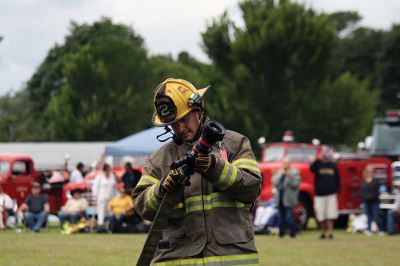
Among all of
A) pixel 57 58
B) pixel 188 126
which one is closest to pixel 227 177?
pixel 188 126

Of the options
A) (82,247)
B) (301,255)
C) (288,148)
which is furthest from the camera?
(288,148)

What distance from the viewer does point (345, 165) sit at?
2684cm

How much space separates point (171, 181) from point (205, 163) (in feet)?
0.74

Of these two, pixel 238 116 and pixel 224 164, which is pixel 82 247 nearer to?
pixel 224 164

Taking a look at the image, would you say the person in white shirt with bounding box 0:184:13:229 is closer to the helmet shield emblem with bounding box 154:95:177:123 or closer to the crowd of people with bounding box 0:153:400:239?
the crowd of people with bounding box 0:153:400:239

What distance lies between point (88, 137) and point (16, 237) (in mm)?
47004

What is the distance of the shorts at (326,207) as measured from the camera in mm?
22572

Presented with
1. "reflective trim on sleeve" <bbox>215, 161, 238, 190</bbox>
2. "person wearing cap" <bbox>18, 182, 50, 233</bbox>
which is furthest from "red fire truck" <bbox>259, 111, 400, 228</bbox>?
"reflective trim on sleeve" <bbox>215, 161, 238, 190</bbox>

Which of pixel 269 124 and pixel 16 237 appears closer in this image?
pixel 16 237

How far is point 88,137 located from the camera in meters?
68.2

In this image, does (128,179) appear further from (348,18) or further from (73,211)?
(348,18)

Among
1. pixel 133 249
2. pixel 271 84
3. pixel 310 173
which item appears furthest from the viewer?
pixel 271 84

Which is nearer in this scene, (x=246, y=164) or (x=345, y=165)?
(x=246, y=164)

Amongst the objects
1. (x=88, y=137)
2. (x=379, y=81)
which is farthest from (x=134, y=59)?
(x=379, y=81)
